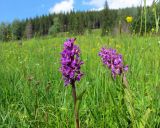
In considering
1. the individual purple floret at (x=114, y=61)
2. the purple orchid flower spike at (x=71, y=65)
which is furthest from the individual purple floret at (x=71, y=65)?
the individual purple floret at (x=114, y=61)

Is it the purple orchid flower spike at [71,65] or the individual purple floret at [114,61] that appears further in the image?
the individual purple floret at [114,61]

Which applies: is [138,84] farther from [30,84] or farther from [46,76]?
[46,76]

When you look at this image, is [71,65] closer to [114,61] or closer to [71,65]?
[71,65]

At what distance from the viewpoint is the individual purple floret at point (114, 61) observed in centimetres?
179

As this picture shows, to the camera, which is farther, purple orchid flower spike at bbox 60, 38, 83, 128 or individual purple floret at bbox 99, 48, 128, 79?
individual purple floret at bbox 99, 48, 128, 79

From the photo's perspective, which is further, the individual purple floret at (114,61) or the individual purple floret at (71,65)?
the individual purple floret at (114,61)

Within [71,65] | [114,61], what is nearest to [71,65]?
[71,65]

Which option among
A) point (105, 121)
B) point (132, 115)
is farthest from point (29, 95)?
point (132, 115)

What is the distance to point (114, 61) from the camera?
183 cm

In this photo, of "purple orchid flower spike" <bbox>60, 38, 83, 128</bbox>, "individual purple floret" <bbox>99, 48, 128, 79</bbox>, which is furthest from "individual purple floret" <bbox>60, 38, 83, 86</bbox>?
"individual purple floret" <bbox>99, 48, 128, 79</bbox>

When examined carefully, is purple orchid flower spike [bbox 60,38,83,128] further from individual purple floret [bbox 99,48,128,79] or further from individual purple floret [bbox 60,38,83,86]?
individual purple floret [bbox 99,48,128,79]

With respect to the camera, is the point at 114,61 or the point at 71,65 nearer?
the point at 71,65

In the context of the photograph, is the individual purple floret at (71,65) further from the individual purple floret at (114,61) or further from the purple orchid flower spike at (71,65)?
the individual purple floret at (114,61)

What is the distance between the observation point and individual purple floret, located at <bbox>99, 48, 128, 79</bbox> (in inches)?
70.5
